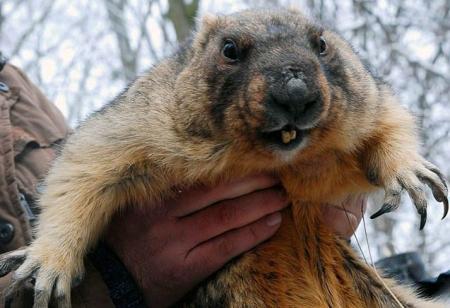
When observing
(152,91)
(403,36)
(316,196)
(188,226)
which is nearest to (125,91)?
(152,91)

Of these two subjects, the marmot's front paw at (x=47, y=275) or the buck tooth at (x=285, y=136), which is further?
the marmot's front paw at (x=47, y=275)

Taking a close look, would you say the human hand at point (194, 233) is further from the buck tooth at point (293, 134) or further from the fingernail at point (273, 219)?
the buck tooth at point (293, 134)

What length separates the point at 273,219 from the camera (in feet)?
9.64

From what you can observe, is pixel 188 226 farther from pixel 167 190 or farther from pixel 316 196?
pixel 316 196

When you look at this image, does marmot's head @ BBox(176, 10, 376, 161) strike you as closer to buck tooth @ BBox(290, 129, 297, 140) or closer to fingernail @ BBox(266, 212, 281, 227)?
buck tooth @ BBox(290, 129, 297, 140)

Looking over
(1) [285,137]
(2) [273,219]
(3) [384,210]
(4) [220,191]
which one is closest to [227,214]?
(4) [220,191]

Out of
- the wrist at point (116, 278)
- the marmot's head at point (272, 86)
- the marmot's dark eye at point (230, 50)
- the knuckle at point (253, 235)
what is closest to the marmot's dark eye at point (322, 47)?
the marmot's head at point (272, 86)

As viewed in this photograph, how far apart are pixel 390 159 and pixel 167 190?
3.59 ft

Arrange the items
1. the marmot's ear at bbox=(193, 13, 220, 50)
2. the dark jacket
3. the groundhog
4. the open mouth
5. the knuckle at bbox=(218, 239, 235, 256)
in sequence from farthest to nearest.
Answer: the marmot's ear at bbox=(193, 13, 220, 50) → the dark jacket → the knuckle at bbox=(218, 239, 235, 256) → the groundhog → the open mouth

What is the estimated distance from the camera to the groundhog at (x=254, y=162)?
2.77 meters

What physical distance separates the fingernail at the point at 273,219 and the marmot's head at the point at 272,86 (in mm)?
359

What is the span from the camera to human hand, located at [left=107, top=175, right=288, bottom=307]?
290 centimetres

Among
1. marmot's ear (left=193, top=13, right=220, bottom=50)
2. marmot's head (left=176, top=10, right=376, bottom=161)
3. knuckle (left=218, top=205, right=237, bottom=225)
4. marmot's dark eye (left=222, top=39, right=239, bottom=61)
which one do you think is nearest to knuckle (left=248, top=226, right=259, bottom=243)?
knuckle (left=218, top=205, right=237, bottom=225)

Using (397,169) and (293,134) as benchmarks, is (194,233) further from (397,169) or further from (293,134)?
(397,169)
